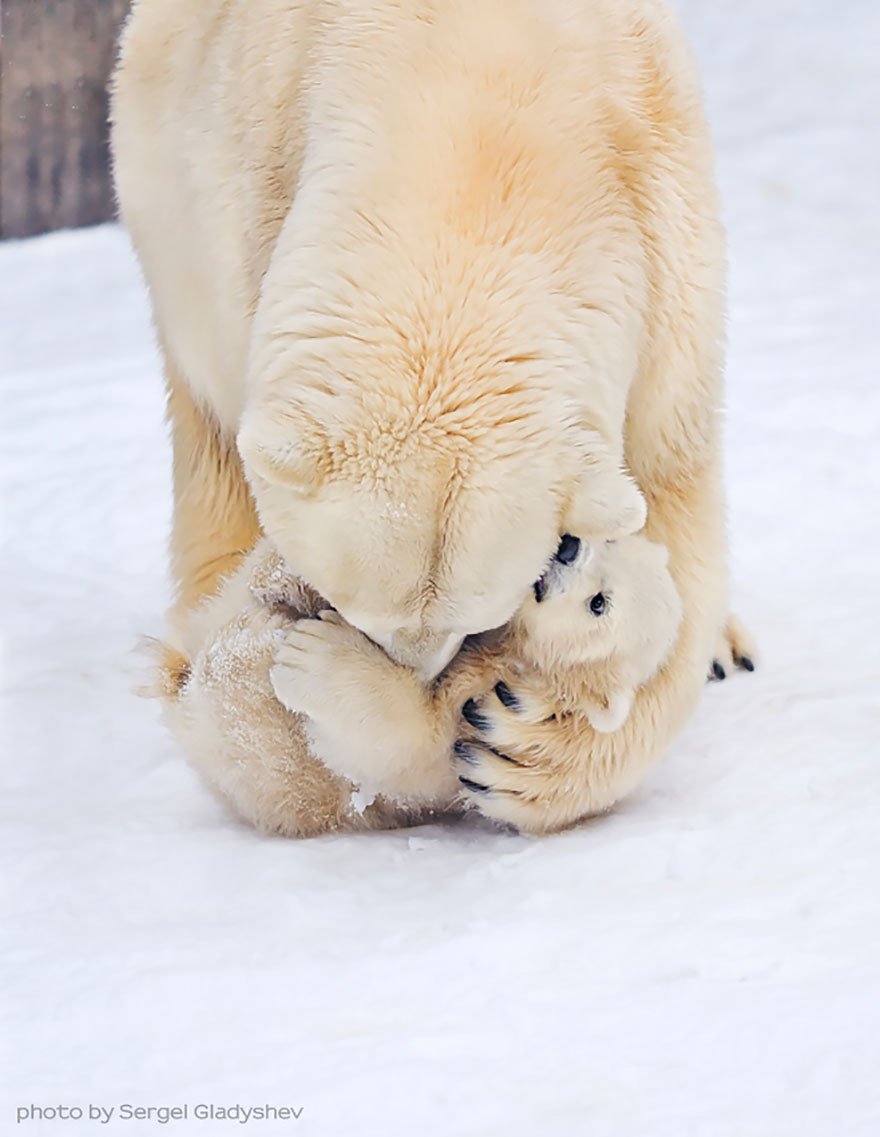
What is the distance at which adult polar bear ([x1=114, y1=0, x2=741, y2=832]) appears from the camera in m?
2.16

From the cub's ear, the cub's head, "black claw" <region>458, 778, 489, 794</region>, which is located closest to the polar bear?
"black claw" <region>458, 778, 489, 794</region>

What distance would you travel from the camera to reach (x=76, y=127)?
281 inches

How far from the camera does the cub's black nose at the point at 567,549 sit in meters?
2.28

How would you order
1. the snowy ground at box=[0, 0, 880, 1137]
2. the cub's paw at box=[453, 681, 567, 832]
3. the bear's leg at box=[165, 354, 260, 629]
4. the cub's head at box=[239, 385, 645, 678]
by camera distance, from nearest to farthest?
the snowy ground at box=[0, 0, 880, 1137]
the cub's head at box=[239, 385, 645, 678]
the cub's paw at box=[453, 681, 567, 832]
the bear's leg at box=[165, 354, 260, 629]

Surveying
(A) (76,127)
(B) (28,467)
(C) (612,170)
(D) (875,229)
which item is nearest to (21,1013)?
(C) (612,170)

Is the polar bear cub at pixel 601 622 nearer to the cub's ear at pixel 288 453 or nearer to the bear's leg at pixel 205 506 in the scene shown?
the cub's ear at pixel 288 453

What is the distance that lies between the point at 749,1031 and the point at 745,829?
0.63 meters

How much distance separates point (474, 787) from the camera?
2.60 meters

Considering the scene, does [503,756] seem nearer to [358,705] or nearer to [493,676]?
[493,676]

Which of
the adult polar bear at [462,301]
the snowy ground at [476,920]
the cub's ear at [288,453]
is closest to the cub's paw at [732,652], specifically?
the snowy ground at [476,920]

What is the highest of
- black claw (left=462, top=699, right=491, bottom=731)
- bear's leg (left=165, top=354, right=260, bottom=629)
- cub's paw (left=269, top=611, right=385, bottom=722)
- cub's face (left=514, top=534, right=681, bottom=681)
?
cub's face (left=514, top=534, right=681, bottom=681)

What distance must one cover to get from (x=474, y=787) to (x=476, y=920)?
1.34 ft

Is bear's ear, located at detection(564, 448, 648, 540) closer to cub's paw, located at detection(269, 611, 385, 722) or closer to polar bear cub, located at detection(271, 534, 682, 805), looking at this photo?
polar bear cub, located at detection(271, 534, 682, 805)

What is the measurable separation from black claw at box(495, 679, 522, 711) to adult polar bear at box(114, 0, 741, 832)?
0.05 metres
